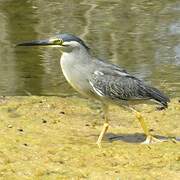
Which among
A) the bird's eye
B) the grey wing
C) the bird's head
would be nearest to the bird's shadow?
the grey wing

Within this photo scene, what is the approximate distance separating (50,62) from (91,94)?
4907 millimetres

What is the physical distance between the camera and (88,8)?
1784cm

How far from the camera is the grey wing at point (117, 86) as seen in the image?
8.20 m

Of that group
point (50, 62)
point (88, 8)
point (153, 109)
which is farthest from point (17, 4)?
point (153, 109)

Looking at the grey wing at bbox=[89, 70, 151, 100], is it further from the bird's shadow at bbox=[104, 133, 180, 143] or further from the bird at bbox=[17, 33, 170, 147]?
the bird's shadow at bbox=[104, 133, 180, 143]

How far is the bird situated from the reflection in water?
3.02m

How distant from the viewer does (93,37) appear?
587 inches

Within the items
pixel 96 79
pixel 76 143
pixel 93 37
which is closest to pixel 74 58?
pixel 96 79

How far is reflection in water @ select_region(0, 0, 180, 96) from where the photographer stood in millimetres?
12117

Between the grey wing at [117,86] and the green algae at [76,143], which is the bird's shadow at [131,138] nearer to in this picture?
the green algae at [76,143]

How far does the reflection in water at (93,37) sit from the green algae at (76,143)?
1.43m

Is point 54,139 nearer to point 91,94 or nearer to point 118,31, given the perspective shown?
point 91,94

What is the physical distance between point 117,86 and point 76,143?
768 mm

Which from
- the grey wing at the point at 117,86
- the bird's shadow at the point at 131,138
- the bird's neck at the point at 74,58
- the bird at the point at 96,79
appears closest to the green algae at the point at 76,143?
the bird's shadow at the point at 131,138
